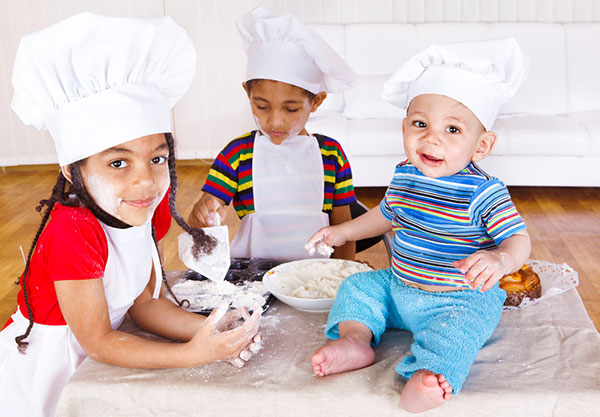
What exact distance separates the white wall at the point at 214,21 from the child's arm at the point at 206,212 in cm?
310

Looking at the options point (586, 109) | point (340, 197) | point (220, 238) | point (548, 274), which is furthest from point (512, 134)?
point (220, 238)

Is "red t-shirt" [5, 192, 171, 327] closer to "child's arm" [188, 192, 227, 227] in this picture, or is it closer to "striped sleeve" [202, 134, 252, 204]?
"child's arm" [188, 192, 227, 227]

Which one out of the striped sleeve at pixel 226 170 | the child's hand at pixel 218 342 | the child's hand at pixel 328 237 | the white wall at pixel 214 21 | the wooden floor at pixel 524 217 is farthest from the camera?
the white wall at pixel 214 21

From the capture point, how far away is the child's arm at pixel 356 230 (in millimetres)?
1404

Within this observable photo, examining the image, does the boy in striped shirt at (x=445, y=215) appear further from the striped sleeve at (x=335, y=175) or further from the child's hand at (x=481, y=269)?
the striped sleeve at (x=335, y=175)

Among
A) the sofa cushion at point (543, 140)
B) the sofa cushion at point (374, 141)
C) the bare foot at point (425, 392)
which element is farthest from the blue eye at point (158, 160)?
the sofa cushion at point (543, 140)

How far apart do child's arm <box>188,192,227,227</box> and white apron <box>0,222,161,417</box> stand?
35 centimetres

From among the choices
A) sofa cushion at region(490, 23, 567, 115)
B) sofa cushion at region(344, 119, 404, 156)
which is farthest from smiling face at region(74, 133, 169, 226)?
sofa cushion at region(490, 23, 567, 115)

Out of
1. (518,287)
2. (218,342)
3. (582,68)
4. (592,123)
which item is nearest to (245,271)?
(218,342)

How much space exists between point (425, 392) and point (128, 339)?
1.73 feet

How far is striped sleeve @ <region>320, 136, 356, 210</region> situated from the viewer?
6.13 ft

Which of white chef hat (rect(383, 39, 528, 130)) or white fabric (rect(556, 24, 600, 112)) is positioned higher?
white chef hat (rect(383, 39, 528, 130))

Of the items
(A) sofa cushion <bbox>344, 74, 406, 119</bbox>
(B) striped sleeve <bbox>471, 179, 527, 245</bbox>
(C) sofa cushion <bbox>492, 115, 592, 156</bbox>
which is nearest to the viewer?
(B) striped sleeve <bbox>471, 179, 527, 245</bbox>

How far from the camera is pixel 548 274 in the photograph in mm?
1422
